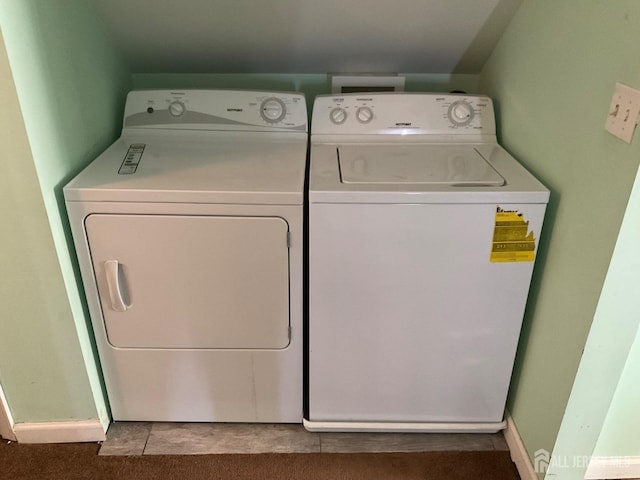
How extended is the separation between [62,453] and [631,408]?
67.7 inches

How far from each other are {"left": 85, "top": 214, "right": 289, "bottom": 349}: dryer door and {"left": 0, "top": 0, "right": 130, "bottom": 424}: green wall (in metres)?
0.11

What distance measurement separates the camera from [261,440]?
1759 mm

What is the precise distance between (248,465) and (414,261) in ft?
2.73

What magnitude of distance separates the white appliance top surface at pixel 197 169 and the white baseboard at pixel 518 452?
40.6 inches

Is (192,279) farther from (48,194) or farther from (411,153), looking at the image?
(411,153)

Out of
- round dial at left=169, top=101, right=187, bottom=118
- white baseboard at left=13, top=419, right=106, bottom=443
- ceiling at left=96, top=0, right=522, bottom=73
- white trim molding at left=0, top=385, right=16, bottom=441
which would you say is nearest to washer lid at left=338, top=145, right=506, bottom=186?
ceiling at left=96, top=0, right=522, bottom=73

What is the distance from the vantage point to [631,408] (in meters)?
1.47

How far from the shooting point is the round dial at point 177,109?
1.84 meters

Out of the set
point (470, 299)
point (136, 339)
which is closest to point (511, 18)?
point (470, 299)

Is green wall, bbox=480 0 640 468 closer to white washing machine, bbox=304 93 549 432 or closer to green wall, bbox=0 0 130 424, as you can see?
white washing machine, bbox=304 93 549 432

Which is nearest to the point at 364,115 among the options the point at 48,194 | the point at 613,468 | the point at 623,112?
the point at 623,112

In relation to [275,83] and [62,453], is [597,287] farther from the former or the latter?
[62,453]

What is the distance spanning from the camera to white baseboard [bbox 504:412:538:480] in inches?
62.2

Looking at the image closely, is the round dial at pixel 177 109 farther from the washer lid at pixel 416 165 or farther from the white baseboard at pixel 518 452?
the white baseboard at pixel 518 452
